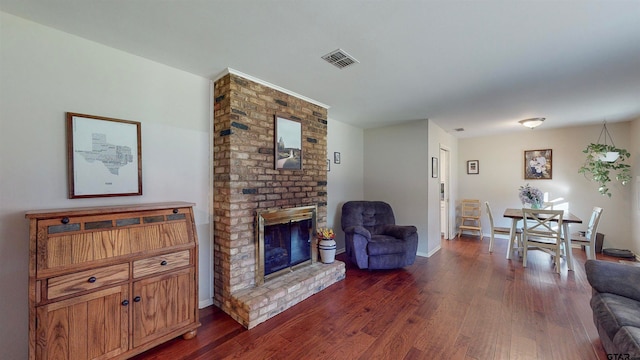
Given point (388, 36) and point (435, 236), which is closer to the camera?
point (388, 36)

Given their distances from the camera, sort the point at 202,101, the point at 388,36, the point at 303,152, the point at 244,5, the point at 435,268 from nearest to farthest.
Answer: the point at 244,5 < the point at 388,36 < the point at 202,101 < the point at 303,152 < the point at 435,268

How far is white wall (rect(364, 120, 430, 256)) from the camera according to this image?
→ 4344 millimetres

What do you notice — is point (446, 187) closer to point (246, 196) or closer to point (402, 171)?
point (402, 171)

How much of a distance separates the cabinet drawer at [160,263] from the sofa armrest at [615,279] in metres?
3.34

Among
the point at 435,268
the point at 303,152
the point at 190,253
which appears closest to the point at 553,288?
the point at 435,268

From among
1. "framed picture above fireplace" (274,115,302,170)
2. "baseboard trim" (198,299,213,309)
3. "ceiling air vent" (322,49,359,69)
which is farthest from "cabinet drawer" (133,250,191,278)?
"ceiling air vent" (322,49,359,69)

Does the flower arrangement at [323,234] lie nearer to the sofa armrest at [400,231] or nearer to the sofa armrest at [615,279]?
the sofa armrest at [400,231]

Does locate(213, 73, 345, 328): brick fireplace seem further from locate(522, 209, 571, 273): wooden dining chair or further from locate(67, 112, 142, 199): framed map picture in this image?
locate(522, 209, 571, 273): wooden dining chair

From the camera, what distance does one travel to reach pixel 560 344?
1.99 metres

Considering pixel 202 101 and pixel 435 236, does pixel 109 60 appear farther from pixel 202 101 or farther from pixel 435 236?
pixel 435 236

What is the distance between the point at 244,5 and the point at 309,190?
2.26 metres

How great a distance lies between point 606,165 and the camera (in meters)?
4.34

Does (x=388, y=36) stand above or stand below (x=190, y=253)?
above

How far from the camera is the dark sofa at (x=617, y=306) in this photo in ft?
4.77
